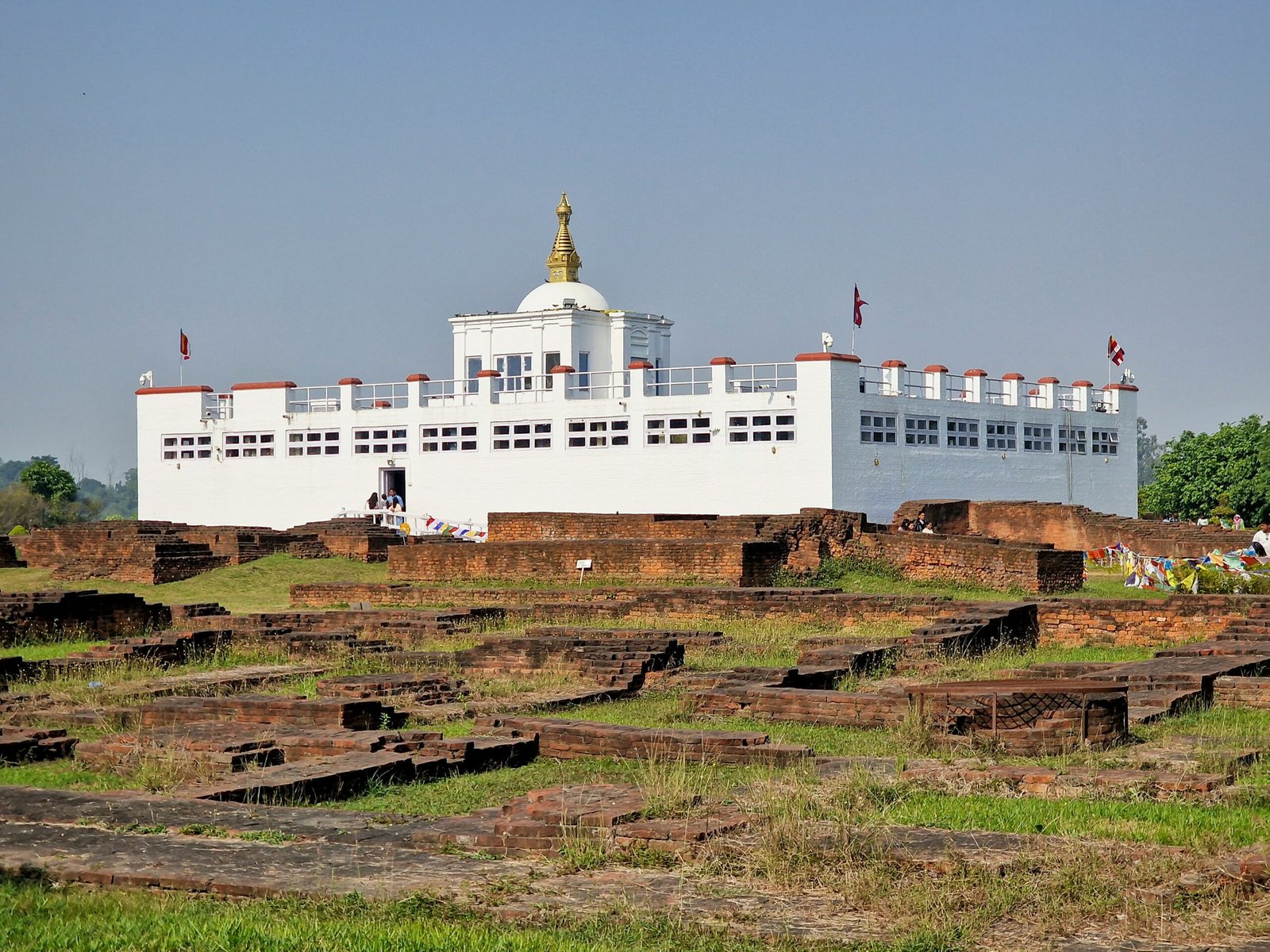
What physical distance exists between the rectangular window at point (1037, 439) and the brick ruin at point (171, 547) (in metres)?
16.5

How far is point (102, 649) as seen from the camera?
52.7 ft

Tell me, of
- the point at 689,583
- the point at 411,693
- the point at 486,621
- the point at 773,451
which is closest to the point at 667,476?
the point at 773,451

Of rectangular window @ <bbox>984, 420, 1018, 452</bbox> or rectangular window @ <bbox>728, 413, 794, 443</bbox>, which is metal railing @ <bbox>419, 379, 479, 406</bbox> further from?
rectangular window @ <bbox>984, 420, 1018, 452</bbox>

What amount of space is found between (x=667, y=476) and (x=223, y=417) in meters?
13.0

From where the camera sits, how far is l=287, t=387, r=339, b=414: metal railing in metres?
41.0

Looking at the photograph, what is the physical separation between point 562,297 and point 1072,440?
13.8 m

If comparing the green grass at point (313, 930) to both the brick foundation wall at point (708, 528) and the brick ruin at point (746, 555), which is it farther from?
the brick foundation wall at point (708, 528)

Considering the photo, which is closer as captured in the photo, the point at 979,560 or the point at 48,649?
the point at 48,649

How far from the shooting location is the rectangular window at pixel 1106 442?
4209cm

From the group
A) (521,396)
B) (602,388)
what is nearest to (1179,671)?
(602,388)

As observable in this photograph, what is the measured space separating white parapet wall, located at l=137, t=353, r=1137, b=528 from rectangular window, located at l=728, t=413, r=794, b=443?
4 cm

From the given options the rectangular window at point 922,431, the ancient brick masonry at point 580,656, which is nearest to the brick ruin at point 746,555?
the ancient brick masonry at point 580,656

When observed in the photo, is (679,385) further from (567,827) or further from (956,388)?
(567,827)

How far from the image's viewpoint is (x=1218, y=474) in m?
52.8
